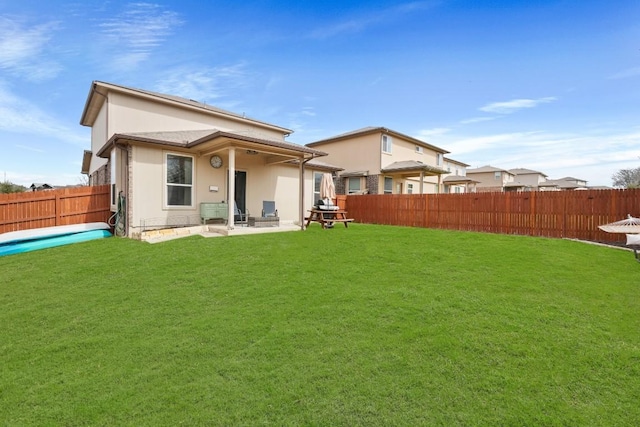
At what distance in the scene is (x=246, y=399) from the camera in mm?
2652

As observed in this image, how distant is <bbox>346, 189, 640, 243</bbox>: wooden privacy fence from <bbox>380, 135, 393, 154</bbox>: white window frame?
6.84 meters

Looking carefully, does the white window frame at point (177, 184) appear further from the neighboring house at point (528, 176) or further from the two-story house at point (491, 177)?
the neighboring house at point (528, 176)

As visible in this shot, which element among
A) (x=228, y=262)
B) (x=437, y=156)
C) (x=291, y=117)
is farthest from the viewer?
(x=437, y=156)

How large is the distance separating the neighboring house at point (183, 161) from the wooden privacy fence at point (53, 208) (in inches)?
Result: 45.1

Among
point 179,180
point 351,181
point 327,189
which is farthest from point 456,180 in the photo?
point 179,180

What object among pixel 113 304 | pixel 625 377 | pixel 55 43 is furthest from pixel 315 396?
pixel 55 43

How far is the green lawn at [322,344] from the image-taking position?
2.55 m

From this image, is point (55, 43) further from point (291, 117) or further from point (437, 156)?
point (437, 156)

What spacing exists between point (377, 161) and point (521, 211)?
1180cm

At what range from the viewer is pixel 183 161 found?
11.4 meters

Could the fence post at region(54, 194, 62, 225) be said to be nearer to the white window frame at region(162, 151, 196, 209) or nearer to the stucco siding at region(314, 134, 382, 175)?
the white window frame at region(162, 151, 196, 209)

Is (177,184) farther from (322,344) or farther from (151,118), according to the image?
(322,344)

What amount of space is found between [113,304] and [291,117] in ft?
54.7

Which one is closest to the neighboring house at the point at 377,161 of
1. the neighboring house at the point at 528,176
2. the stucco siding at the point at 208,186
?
the stucco siding at the point at 208,186
